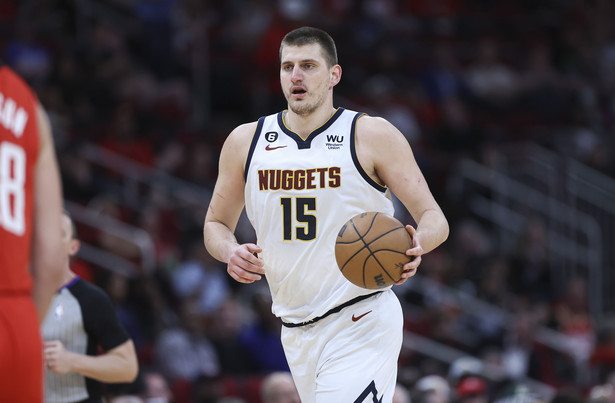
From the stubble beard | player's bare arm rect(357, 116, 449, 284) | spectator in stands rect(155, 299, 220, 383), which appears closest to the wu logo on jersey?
player's bare arm rect(357, 116, 449, 284)

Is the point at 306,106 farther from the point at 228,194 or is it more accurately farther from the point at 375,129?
the point at 228,194

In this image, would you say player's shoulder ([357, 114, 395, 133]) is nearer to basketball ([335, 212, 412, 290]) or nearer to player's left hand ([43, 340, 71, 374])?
basketball ([335, 212, 412, 290])

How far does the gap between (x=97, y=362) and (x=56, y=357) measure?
1.04ft

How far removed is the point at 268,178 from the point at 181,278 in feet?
23.2

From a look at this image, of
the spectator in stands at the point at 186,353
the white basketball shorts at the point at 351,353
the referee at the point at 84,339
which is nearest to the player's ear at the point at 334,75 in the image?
the white basketball shorts at the point at 351,353

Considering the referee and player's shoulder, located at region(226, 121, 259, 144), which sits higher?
player's shoulder, located at region(226, 121, 259, 144)

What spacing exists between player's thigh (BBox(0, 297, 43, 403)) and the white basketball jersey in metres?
2.66

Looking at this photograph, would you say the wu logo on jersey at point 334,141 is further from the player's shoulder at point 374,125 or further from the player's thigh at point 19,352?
the player's thigh at point 19,352

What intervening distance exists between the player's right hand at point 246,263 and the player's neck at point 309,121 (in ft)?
3.16

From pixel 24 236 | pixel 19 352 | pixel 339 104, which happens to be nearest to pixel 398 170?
pixel 24 236

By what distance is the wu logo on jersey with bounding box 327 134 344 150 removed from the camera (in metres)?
6.13

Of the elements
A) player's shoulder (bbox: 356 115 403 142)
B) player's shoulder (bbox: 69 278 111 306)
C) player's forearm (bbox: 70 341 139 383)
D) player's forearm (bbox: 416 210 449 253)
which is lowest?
player's forearm (bbox: 70 341 139 383)

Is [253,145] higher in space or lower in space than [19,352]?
higher

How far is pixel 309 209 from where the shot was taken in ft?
19.8
